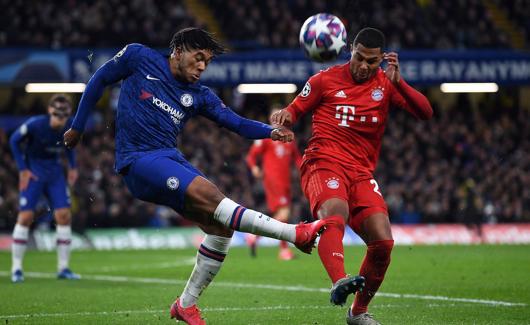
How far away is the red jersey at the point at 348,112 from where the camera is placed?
8602mm

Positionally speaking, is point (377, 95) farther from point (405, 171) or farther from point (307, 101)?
point (405, 171)

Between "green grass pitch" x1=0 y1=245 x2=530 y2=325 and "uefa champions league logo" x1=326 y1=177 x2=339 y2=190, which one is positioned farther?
"green grass pitch" x1=0 y1=245 x2=530 y2=325

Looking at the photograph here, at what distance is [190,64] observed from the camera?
814cm

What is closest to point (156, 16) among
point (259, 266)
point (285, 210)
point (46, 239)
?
point (46, 239)

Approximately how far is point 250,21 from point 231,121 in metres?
22.9

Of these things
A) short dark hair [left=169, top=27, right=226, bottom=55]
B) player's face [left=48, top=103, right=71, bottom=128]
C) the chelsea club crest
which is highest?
short dark hair [left=169, top=27, right=226, bottom=55]

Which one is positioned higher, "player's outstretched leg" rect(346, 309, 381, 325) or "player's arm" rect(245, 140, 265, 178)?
"player's outstretched leg" rect(346, 309, 381, 325)

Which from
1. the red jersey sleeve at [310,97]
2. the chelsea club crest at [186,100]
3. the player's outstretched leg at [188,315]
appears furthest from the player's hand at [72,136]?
the red jersey sleeve at [310,97]

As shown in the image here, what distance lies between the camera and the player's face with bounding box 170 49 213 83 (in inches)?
320

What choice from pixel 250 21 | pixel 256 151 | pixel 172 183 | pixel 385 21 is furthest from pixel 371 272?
pixel 385 21

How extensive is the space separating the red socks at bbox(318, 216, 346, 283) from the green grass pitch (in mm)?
1177

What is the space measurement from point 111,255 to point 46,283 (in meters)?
7.45

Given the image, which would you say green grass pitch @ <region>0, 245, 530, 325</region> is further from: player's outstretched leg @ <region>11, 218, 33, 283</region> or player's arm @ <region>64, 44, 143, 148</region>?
player's arm @ <region>64, 44, 143, 148</region>

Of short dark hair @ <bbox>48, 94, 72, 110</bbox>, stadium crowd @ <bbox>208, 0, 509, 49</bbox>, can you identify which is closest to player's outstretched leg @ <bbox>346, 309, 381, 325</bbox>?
short dark hair @ <bbox>48, 94, 72, 110</bbox>
